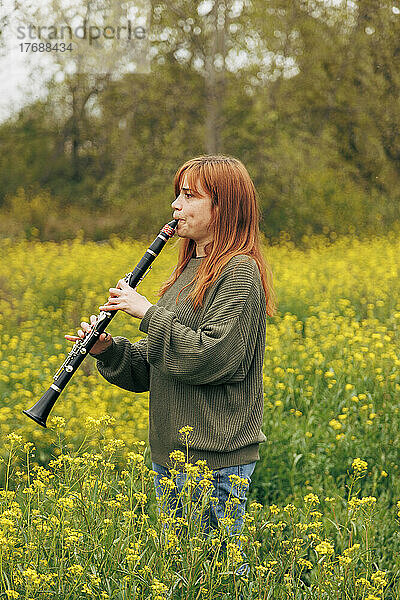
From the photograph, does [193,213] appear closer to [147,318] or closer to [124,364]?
[147,318]

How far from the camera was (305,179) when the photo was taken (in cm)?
1339

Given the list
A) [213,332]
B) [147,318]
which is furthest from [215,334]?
[147,318]

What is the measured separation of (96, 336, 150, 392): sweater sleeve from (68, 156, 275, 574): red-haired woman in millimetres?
118

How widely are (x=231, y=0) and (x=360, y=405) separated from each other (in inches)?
393

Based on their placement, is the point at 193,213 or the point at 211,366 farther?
the point at 193,213

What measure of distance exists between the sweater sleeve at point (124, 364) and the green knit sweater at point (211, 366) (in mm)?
123

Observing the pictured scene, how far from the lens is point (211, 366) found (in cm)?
222

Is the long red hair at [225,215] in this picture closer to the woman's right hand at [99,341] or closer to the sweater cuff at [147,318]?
the sweater cuff at [147,318]

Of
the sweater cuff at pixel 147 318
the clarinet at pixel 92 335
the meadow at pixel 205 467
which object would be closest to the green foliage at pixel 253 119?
the meadow at pixel 205 467

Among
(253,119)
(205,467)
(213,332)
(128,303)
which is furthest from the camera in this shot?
(253,119)

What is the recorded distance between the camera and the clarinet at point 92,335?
2.48 m

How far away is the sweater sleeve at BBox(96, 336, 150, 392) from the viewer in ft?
8.37

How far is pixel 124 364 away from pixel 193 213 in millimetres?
552

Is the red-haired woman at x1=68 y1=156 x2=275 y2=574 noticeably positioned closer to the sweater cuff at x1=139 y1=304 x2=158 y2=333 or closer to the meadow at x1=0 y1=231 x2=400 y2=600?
the sweater cuff at x1=139 y1=304 x2=158 y2=333
